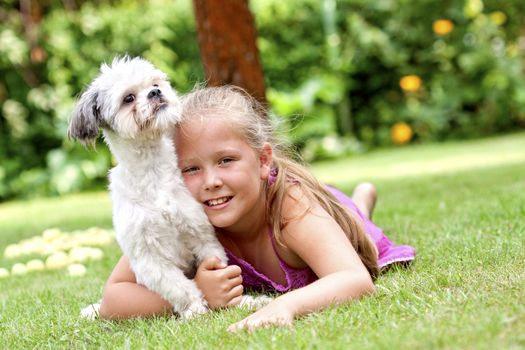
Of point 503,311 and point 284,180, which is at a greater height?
point 284,180

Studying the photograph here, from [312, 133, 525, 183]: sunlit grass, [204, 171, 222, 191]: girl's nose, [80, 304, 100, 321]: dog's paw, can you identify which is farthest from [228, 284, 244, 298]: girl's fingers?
[312, 133, 525, 183]: sunlit grass

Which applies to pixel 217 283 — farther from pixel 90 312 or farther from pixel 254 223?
pixel 90 312

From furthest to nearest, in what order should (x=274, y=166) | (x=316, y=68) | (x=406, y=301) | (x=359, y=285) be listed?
(x=316, y=68)
(x=274, y=166)
(x=359, y=285)
(x=406, y=301)

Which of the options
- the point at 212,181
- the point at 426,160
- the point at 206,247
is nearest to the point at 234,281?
the point at 206,247

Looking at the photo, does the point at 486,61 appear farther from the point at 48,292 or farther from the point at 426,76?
the point at 48,292

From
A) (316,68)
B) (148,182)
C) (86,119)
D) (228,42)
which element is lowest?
(148,182)

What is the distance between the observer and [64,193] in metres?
12.0

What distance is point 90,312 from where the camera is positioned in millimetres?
3537

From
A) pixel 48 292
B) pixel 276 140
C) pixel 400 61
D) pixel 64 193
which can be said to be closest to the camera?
pixel 276 140

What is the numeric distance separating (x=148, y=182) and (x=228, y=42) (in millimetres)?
3282

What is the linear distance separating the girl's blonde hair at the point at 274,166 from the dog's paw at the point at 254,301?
27 centimetres

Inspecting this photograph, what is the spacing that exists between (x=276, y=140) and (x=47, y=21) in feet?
31.4

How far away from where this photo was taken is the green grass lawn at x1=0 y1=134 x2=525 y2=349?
241cm

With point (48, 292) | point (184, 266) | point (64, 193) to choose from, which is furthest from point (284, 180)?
point (64, 193)
